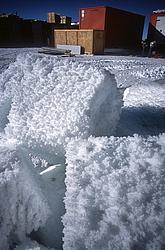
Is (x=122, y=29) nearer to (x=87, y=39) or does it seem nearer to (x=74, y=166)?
(x=87, y=39)

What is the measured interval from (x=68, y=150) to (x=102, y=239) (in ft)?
1.80

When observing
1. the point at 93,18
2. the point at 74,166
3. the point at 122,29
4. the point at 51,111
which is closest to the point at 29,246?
the point at 74,166

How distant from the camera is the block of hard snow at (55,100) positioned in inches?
62.5

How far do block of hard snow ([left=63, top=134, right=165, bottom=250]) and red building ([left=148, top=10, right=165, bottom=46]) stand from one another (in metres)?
16.9

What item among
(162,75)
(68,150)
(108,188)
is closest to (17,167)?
(68,150)

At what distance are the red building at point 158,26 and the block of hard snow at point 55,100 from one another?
16220 mm

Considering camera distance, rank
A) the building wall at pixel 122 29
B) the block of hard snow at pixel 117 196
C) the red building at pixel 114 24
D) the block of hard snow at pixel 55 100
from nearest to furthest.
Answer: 1. the block of hard snow at pixel 117 196
2. the block of hard snow at pixel 55 100
3. the red building at pixel 114 24
4. the building wall at pixel 122 29

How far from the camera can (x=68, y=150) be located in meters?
1.33

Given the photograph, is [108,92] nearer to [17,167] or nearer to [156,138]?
[156,138]

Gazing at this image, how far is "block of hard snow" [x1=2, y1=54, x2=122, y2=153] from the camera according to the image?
1.59 metres

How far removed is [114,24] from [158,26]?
11.3 feet

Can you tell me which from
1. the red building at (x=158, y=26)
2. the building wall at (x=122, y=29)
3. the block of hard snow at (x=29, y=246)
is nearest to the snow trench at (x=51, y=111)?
the block of hard snow at (x=29, y=246)

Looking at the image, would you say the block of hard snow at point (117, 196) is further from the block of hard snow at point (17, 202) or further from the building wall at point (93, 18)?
the building wall at point (93, 18)

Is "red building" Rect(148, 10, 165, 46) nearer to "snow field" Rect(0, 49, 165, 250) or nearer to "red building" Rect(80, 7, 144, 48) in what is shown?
"red building" Rect(80, 7, 144, 48)
